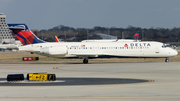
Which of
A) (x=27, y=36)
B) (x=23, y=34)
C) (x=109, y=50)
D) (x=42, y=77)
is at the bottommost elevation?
(x=42, y=77)

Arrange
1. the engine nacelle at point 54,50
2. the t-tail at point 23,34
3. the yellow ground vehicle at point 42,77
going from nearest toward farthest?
the yellow ground vehicle at point 42,77 < the engine nacelle at point 54,50 < the t-tail at point 23,34

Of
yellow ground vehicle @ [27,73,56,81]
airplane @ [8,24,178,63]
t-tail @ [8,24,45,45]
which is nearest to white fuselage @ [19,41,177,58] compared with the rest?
airplane @ [8,24,178,63]

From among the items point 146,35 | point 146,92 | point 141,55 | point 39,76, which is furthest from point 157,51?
point 146,35

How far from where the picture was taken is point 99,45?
5034 centimetres

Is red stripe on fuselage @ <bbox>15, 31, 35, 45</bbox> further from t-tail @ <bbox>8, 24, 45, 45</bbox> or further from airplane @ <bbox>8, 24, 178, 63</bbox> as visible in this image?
airplane @ <bbox>8, 24, 178, 63</bbox>

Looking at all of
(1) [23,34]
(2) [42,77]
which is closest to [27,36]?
(1) [23,34]

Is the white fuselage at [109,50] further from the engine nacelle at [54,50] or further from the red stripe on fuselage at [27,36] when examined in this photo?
the red stripe on fuselage at [27,36]

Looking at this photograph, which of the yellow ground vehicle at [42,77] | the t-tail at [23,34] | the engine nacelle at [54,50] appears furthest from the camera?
the t-tail at [23,34]

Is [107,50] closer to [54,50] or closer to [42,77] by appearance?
[54,50]

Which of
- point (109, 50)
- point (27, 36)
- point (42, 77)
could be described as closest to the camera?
point (42, 77)

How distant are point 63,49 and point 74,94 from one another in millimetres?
32090

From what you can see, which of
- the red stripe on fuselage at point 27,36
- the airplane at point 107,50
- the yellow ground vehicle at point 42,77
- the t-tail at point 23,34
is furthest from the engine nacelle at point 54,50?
the yellow ground vehicle at point 42,77

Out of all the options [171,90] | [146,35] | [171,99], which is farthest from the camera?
[146,35]

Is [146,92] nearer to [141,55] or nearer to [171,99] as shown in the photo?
[171,99]
